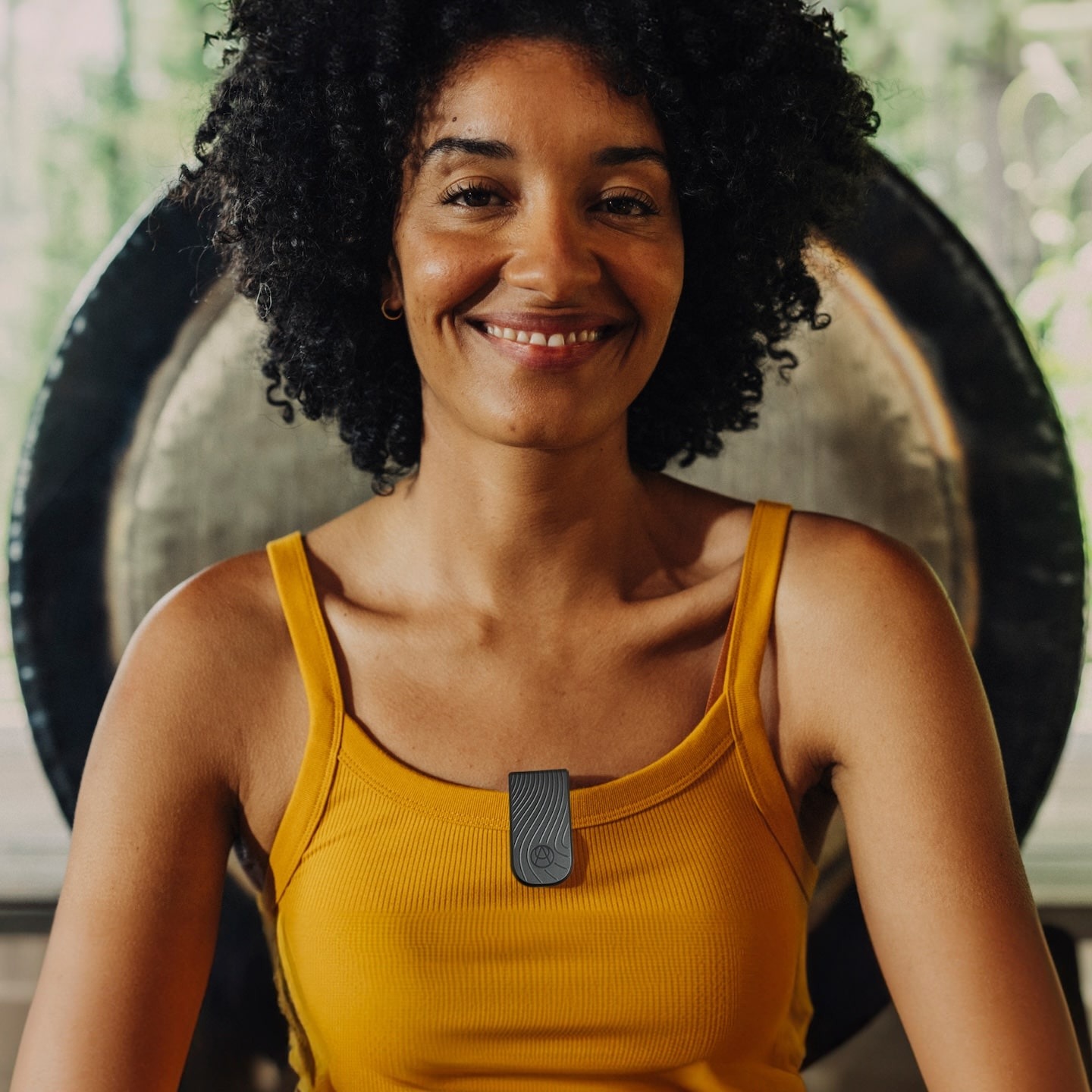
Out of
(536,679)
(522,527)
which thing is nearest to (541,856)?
(536,679)

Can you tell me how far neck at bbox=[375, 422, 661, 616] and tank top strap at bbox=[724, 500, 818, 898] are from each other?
112 millimetres

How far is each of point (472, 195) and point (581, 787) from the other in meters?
0.50

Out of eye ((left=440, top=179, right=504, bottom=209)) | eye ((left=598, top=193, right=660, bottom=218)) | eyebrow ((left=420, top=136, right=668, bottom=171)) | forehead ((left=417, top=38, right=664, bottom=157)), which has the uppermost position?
forehead ((left=417, top=38, right=664, bottom=157))

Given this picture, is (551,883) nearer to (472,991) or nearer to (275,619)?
(472,991)

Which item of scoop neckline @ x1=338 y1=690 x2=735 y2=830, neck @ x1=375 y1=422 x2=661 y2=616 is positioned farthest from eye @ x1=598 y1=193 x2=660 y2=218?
scoop neckline @ x1=338 y1=690 x2=735 y2=830

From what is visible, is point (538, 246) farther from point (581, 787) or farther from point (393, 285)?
point (581, 787)

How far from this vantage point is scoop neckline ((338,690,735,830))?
3.58 feet

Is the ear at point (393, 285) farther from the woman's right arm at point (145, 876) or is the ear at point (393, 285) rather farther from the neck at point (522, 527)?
the woman's right arm at point (145, 876)

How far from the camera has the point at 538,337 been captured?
1.07 m

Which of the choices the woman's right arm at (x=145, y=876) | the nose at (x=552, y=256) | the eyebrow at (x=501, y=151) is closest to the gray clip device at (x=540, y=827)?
the woman's right arm at (x=145, y=876)

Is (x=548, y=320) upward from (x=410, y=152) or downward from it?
downward

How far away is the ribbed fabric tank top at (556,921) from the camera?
1.07 metres

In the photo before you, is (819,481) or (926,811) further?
(819,481)

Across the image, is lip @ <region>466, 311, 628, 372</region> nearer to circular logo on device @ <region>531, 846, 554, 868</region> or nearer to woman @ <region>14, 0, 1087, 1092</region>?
woman @ <region>14, 0, 1087, 1092</region>
